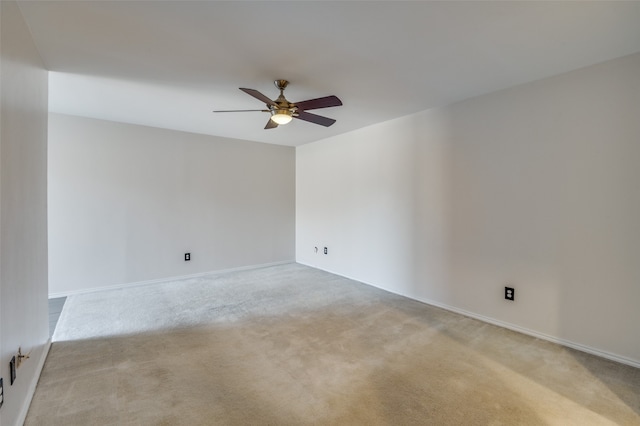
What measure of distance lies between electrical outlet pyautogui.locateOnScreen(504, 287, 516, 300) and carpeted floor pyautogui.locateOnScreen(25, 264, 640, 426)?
0.32m

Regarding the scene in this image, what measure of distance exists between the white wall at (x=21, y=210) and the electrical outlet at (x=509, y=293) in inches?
143

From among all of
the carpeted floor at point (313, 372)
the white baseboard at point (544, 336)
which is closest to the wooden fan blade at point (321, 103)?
the carpeted floor at point (313, 372)

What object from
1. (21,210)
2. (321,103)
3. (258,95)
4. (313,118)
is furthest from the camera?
(313,118)

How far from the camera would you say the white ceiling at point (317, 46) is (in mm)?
1724

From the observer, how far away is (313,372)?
2086mm

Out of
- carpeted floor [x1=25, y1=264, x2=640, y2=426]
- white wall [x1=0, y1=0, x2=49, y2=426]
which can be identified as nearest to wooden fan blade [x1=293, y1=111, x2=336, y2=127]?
white wall [x1=0, y1=0, x2=49, y2=426]

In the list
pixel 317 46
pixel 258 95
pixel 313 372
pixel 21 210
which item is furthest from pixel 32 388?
pixel 317 46

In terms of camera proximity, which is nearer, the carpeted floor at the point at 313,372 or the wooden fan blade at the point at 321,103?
the carpeted floor at the point at 313,372

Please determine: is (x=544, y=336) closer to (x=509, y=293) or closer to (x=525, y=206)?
(x=509, y=293)

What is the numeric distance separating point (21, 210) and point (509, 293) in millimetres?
3884

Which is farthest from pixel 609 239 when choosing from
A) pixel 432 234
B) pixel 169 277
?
pixel 169 277

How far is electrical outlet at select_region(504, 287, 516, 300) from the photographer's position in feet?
9.16

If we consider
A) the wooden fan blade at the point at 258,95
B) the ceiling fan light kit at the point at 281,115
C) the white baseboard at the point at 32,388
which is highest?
the wooden fan blade at the point at 258,95

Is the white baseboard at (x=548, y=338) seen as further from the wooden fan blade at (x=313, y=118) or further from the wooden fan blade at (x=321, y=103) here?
the wooden fan blade at (x=321, y=103)
